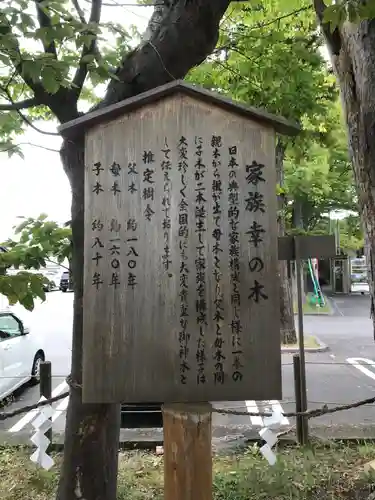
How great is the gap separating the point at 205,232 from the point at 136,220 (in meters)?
0.37

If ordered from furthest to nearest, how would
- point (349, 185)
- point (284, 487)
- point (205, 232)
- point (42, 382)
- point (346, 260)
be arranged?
point (346, 260), point (349, 185), point (42, 382), point (284, 487), point (205, 232)

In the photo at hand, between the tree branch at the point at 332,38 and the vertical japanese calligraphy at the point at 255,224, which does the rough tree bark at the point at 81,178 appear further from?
the vertical japanese calligraphy at the point at 255,224

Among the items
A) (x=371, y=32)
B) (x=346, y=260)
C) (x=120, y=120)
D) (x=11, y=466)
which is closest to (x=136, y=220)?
(x=120, y=120)

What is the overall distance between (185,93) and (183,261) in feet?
2.96

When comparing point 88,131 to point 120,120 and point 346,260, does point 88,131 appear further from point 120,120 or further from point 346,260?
point 346,260

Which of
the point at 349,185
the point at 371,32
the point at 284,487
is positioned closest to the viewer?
the point at 371,32

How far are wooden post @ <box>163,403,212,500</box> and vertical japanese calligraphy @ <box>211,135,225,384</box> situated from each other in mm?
221

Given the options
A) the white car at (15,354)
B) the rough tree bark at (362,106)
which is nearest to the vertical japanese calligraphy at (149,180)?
the rough tree bark at (362,106)

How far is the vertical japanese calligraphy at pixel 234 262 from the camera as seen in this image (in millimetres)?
2461

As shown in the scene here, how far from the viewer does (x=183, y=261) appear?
8.20 ft

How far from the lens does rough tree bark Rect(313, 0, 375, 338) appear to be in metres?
3.14

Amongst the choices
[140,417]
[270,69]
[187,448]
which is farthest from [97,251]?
[140,417]

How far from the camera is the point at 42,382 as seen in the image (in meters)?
5.16

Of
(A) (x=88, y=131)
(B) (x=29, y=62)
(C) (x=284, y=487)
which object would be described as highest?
(B) (x=29, y=62)
